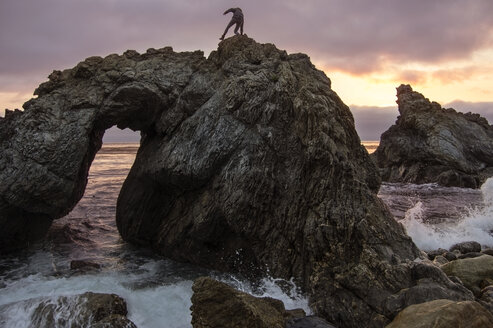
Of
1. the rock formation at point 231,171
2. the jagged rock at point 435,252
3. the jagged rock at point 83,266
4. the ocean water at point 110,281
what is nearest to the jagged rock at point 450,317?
the rock formation at point 231,171

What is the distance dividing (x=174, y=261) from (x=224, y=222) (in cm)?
337

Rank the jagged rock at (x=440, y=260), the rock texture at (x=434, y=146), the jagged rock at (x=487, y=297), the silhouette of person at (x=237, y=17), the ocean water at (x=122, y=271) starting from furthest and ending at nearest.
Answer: the rock texture at (x=434, y=146)
the silhouette of person at (x=237, y=17)
the jagged rock at (x=440, y=260)
the ocean water at (x=122, y=271)
the jagged rock at (x=487, y=297)

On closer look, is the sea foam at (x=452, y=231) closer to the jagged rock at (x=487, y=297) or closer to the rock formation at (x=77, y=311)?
the jagged rock at (x=487, y=297)

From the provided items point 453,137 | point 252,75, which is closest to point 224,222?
point 252,75

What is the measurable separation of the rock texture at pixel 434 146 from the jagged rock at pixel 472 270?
31813 millimetres

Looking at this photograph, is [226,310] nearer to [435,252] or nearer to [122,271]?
[122,271]

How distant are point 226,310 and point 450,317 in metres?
4.85

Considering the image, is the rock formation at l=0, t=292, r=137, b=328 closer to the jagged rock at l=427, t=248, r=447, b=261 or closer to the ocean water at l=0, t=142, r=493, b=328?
the ocean water at l=0, t=142, r=493, b=328

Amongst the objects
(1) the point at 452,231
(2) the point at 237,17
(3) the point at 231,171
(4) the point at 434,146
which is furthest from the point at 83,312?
(4) the point at 434,146

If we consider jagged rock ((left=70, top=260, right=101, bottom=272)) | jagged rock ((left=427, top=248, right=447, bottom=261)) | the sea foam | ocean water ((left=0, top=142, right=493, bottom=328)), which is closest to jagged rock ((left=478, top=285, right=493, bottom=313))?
ocean water ((left=0, top=142, right=493, bottom=328))

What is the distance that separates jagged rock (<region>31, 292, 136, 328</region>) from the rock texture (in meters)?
40.2

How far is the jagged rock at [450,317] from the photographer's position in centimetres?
767

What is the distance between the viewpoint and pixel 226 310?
9000 millimetres

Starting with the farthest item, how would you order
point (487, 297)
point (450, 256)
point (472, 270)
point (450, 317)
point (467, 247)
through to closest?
point (467, 247) < point (450, 256) < point (472, 270) < point (487, 297) < point (450, 317)
